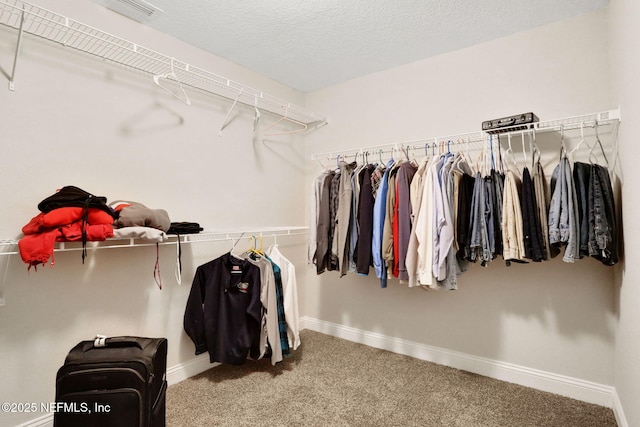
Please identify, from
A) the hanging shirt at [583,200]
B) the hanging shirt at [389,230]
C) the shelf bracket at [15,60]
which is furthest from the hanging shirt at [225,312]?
the hanging shirt at [583,200]

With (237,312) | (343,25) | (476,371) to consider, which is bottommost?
(476,371)

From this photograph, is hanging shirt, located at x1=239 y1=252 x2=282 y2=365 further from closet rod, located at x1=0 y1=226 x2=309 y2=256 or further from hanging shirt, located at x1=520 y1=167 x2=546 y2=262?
hanging shirt, located at x1=520 y1=167 x2=546 y2=262

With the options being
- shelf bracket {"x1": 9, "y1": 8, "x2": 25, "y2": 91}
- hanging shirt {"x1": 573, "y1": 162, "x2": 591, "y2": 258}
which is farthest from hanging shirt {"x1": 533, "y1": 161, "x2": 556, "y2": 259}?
shelf bracket {"x1": 9, "y1": 8, "x2": 25, "y2": 91}

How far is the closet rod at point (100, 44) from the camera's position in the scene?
5.48ft

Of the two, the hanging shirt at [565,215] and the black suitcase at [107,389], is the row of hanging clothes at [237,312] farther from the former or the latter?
the hanging shirt at [565,215]

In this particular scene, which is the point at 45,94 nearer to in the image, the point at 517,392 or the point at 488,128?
the point at 488,128

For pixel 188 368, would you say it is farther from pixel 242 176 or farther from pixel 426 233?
pixel 426 233

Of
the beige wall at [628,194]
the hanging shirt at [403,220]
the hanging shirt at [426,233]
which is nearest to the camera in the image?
the beige wall at [628,194]

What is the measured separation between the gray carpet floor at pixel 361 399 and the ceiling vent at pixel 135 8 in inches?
93.5

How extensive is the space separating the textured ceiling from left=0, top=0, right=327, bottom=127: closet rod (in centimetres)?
26

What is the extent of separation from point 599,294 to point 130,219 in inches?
107

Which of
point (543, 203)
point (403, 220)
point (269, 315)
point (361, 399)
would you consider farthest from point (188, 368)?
point (543, 203)

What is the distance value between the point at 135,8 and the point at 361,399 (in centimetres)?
273

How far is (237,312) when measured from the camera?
2.34 metres
